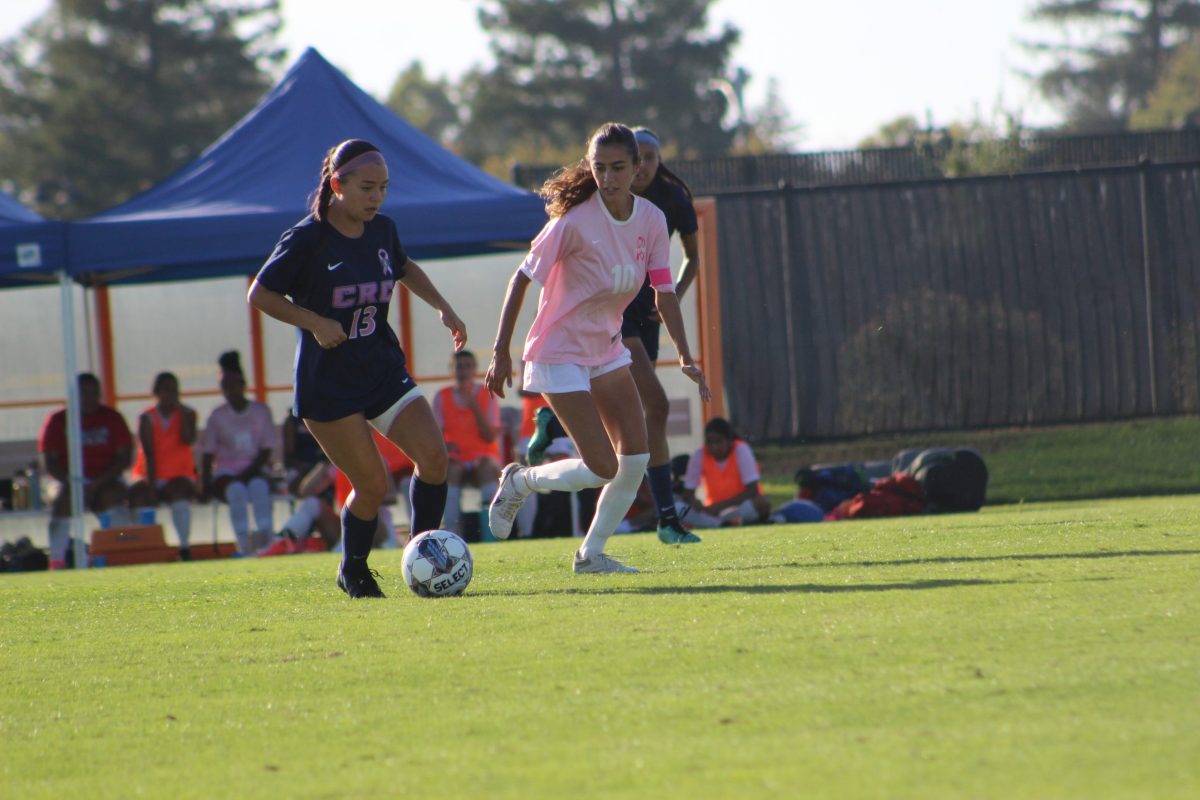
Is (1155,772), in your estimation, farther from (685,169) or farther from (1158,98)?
(1158,98)

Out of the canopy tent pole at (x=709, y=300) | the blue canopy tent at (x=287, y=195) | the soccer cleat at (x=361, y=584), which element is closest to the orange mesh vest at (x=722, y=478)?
the canopy tent pole at (x=709, y=300)

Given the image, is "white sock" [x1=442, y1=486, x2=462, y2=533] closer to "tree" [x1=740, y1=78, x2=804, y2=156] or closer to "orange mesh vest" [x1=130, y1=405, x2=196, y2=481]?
"orange mesh vest" [x1=130, y1=405, x2=196, y2=481]

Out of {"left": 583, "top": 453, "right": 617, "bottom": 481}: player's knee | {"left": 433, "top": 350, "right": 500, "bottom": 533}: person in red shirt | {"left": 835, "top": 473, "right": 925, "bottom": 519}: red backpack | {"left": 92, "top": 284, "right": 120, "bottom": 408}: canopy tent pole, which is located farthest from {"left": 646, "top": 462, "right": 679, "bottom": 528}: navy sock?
{"left": 92, "top": 284, "right": 120, "bottom": 408}: canopy tent pole

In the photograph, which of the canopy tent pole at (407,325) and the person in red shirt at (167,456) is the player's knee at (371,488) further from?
the canopy tent pole at (407,325)

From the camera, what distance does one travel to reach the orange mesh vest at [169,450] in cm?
1457

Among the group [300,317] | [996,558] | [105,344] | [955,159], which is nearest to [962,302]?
[105,344]

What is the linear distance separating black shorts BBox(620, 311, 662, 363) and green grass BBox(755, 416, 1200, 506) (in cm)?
699

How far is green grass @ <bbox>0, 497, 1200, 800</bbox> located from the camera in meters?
3.44

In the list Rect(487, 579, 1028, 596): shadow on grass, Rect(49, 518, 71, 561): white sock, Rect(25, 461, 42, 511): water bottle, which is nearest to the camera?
Rect(487, 579, 1028, 596): shadow on grass

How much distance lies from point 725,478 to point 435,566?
22.3 ft

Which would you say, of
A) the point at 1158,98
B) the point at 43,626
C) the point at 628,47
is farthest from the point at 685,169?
the point at 1158,98

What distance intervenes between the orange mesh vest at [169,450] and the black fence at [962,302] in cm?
641

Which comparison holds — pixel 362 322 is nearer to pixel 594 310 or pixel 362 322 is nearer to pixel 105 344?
pixel 594 310

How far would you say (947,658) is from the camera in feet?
14.6
